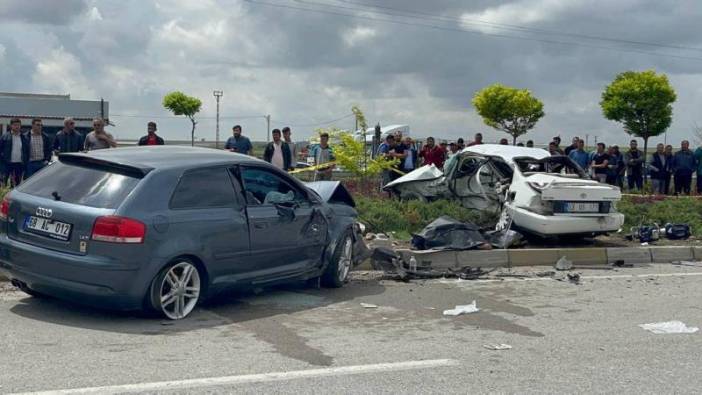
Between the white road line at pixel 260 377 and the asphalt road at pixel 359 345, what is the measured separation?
0.5 inches

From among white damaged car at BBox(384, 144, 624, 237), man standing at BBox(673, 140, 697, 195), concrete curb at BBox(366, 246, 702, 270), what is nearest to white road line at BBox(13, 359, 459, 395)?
concrete curb at BBox(366, 246, 702, 270)

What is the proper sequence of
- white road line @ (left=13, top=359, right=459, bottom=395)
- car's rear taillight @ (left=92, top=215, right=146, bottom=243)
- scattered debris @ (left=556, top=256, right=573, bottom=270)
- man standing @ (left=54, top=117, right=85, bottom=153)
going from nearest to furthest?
white road line @ (left=13, top=359, right=459, bottom=395) < car's rear taillight @ (left=92, top=215, right=146, bottom=243) < scattered debris @ (left=556, top=256, right=573, bottom=270) < man standing @ (left=54, top=117, right=85, bottom=153)

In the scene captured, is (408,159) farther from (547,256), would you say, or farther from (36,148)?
(36,148)

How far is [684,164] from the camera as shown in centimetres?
1966

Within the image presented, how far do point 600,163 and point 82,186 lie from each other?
1436 cm

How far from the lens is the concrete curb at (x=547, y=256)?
11.0 meters

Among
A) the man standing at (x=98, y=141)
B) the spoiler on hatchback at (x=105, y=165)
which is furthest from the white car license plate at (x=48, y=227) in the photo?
the man standing at (x=98, y=141)

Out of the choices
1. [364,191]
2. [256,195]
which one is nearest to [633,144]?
[364,191]

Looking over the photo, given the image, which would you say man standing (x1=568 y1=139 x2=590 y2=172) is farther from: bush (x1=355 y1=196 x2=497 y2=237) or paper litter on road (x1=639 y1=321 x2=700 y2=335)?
paper litter on road (x1=639 y1=321 x2=700 y2=335)

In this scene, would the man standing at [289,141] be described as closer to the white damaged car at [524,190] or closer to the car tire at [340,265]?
the white damaged car at [524,190]

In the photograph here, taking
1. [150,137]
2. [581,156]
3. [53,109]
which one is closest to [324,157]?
[150,137]

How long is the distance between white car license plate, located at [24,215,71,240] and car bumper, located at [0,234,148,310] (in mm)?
141

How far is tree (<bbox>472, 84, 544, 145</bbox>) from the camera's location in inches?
1710

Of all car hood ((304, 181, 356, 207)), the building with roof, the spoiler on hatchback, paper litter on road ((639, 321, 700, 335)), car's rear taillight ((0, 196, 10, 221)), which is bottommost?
paper litter on road ((639, 321, 700, 335))
